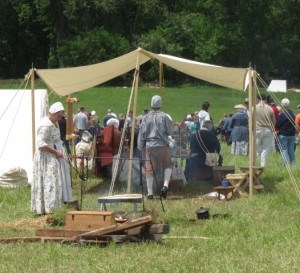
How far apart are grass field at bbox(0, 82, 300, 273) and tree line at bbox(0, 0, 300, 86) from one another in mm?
38470

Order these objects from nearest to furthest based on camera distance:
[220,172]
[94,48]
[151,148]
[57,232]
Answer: [57,232], [151,148], [220,172], [94,48]

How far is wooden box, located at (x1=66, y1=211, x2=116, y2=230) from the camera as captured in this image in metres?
8.35

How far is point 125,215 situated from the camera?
30.8ft

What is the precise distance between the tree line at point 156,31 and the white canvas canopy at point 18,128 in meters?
35.9

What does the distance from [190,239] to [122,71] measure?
16.8 ft

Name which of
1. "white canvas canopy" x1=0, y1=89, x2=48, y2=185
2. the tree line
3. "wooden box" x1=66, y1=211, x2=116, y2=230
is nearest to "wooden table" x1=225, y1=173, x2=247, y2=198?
"white canvas canopy" x1=0, y1=89, x2=48, y2=185

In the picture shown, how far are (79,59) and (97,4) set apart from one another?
3541 millimetres

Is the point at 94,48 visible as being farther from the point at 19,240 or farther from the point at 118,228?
the point at 118,228

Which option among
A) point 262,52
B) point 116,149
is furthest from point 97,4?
point 116,149

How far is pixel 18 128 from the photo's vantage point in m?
14.2

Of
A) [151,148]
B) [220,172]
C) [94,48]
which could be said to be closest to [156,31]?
[94,48]

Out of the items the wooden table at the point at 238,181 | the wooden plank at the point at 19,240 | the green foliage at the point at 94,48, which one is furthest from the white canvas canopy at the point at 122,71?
the green foliage at the point at 94,48

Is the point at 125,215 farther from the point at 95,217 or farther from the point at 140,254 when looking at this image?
the point at 140,254

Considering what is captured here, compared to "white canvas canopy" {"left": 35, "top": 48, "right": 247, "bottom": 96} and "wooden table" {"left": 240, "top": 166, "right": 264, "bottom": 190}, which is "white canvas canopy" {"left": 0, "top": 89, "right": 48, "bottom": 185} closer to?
"white canvas canopy" {"left": 35, "top": 48, "right": 247, "bottom": 96}
